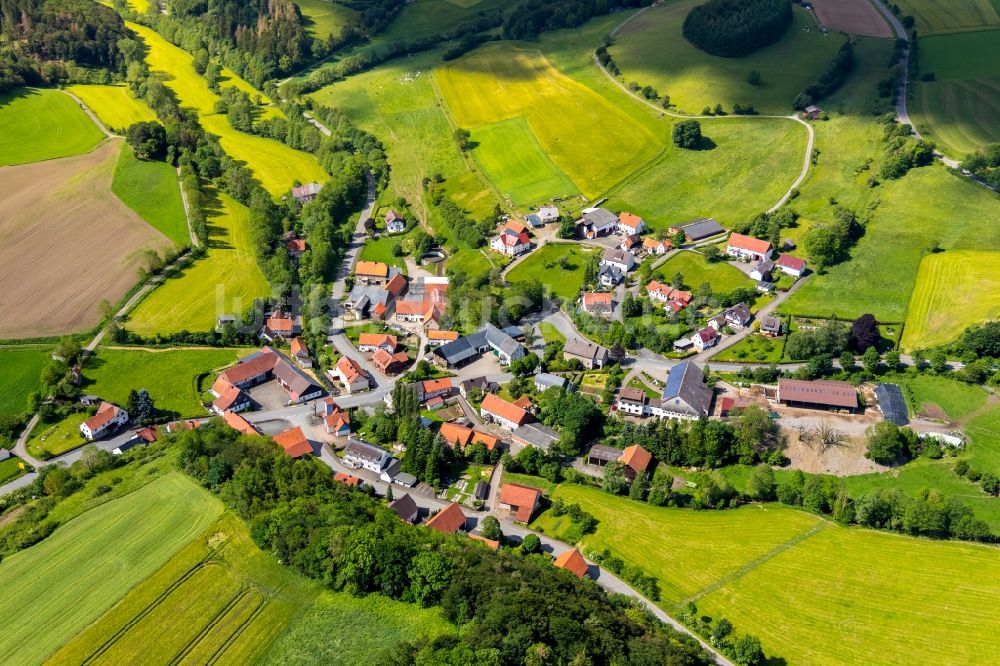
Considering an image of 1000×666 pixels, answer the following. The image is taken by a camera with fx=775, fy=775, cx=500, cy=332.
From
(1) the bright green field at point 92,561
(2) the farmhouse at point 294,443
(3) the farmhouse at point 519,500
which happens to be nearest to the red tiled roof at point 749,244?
(3) the farmhouse at point 519,500

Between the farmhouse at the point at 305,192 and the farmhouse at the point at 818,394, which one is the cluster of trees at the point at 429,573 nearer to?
the farmhouse at the point at 818,394

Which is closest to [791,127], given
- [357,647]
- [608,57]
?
[608,57]

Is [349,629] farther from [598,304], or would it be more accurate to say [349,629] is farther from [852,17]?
[852,17]

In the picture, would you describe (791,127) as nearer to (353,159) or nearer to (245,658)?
(353,159)

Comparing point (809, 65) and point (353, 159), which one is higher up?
point (809, 65)

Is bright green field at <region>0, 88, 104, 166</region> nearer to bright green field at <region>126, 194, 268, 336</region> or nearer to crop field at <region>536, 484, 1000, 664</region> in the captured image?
bright green field at <region>126, 194, 268, 336</region>

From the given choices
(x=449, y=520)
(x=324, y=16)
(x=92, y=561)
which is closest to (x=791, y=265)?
(x=449, y=520)

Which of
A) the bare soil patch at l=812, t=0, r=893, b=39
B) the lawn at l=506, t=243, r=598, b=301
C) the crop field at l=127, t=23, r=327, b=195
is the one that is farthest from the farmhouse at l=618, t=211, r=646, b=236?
the bare soil patch at l=812, t=0, r=893, b=39
